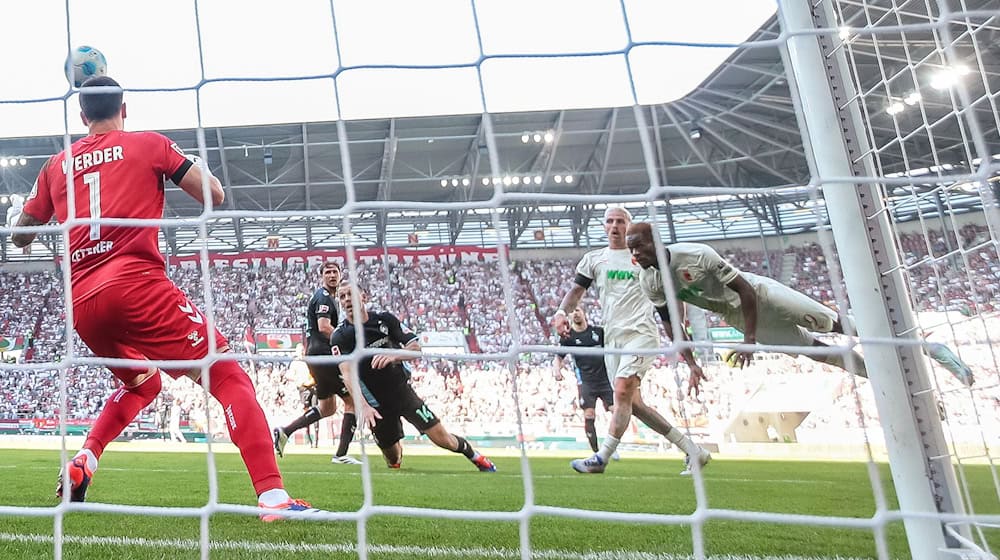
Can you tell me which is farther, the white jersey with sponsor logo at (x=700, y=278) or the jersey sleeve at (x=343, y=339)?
the jersey sleeve at (x=343, y=339)

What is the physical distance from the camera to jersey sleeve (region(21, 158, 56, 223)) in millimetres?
2135

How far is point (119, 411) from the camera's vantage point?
7.79ft

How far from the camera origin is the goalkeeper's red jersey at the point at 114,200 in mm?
2008

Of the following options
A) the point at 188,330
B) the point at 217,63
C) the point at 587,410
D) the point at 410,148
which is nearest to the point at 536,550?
→ the point at 188,330

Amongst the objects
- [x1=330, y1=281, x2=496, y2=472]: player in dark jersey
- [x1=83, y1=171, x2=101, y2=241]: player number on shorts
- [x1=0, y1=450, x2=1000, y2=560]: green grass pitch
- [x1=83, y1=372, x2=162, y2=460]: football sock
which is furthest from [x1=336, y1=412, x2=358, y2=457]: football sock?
[x1=83, y1=171, x2=101, y2=241]: player number on shorts

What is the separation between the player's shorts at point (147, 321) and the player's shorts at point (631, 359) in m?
1.91

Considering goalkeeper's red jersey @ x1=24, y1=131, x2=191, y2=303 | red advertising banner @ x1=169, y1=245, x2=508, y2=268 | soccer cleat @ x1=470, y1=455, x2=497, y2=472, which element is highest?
red advertising banner @ x1=169, y1=245, x2=508, y2=268

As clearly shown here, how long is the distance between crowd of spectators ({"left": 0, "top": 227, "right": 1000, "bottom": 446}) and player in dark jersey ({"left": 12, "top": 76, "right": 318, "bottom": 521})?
402cm

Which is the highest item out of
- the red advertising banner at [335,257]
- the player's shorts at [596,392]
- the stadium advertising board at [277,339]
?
the red advertising banner at [335,257]

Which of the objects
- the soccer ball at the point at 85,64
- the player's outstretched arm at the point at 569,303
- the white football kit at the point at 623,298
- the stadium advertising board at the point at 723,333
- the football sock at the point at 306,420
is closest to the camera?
the soccer ball at the point at 85,64

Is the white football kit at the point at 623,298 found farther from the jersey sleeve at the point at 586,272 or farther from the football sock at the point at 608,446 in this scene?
the football sock at the point at 608,446

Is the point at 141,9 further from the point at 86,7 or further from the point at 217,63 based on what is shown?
the point at 217,63

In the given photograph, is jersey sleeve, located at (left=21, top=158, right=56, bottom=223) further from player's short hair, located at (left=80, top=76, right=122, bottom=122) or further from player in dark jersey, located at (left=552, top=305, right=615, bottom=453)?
player in dark jersey, located at (left=552, top=305, right=615, bottom=453)

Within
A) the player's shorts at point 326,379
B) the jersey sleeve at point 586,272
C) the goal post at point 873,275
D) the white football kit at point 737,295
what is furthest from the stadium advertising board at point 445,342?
the goal post at point 873,275
